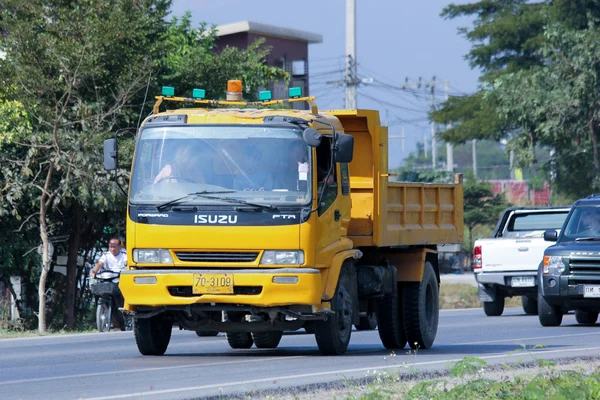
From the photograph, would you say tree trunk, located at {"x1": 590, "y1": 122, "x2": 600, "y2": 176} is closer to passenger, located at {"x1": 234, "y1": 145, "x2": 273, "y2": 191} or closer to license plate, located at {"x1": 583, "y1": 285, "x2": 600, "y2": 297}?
license plate, located at {"x1": 583, "y1": 285, "x2": 600, "y2": 297}

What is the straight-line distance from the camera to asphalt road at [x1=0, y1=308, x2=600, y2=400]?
10648 millimetres

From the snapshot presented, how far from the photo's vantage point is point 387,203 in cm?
1473

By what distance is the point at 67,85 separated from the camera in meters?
21.7

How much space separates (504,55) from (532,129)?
53.5ft

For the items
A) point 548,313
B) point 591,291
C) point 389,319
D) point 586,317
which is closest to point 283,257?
point 389,319

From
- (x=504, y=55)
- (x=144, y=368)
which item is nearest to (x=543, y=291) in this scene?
(x=144, y=368)

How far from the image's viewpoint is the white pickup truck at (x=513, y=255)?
24.0 m

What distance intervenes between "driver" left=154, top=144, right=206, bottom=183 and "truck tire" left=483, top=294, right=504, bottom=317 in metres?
13.0

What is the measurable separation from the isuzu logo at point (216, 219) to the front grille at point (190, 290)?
66cm

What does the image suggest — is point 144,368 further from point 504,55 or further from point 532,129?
point 504,55

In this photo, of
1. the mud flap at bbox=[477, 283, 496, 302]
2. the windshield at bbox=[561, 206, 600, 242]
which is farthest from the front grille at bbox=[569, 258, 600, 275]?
the mud flap at bbox=[477, 283, 496, 302]

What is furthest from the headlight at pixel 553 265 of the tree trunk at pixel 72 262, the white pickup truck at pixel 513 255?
the tree trunk at pixel 72 262

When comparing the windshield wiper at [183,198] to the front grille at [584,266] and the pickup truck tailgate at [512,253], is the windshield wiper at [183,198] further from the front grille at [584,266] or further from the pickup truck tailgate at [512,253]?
the pickup truck tailgate at [512,253]

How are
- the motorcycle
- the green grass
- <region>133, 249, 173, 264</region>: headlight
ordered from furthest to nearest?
1. the green grass
2. the motorcycle
3. <region>133, 249, 173, 264</region>: headlight
